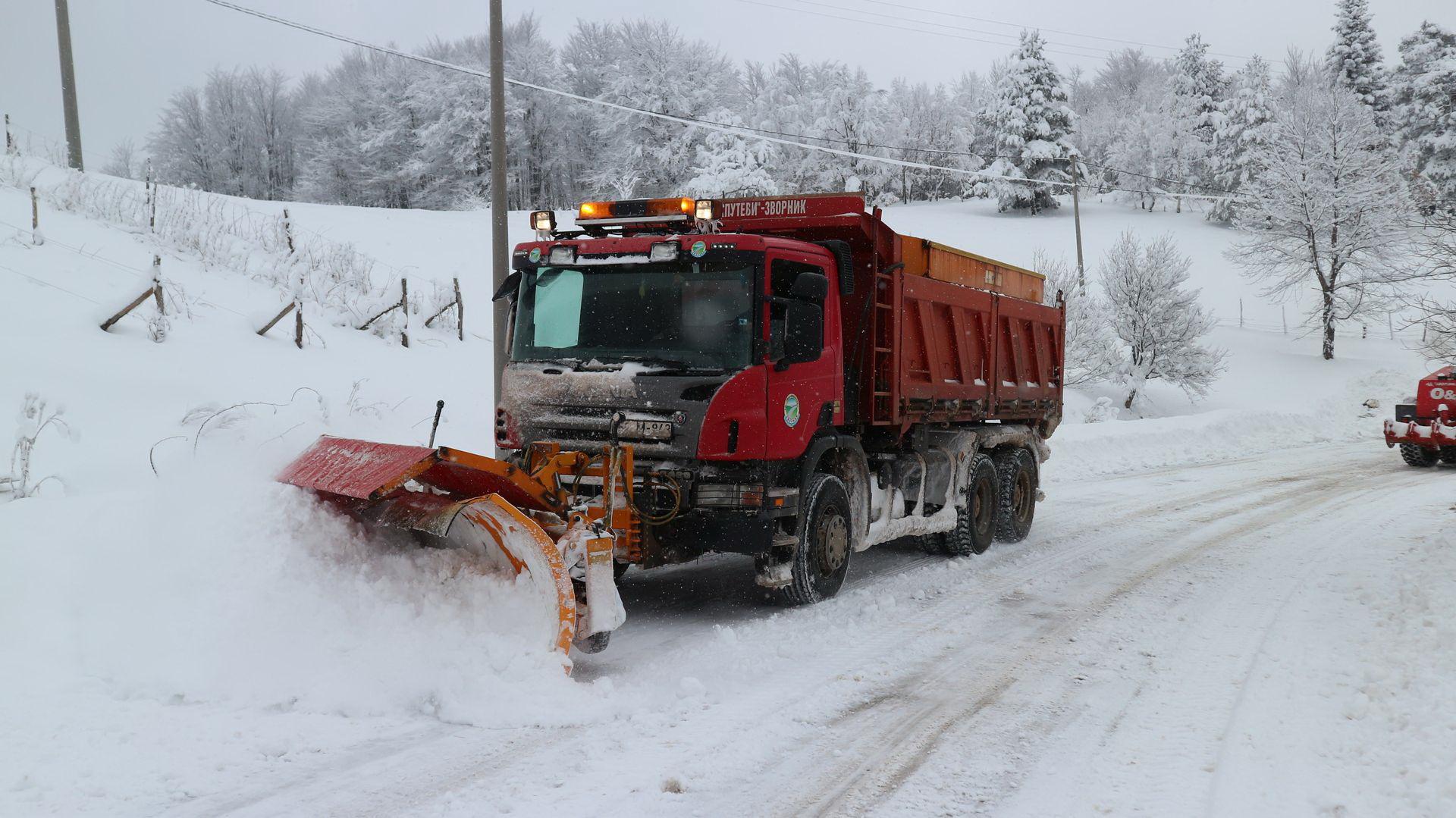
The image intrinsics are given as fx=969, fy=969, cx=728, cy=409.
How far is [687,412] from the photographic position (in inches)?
242

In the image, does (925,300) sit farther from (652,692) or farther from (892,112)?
(892,112)

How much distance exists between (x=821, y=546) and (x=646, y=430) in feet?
5.66

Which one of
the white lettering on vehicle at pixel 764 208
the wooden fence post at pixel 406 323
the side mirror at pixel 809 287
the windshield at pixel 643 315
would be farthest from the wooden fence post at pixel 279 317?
the side mirror at pixel 809 287

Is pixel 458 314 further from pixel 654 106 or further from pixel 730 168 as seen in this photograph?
pixel 654 106

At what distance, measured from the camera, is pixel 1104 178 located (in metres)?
→ 69.6

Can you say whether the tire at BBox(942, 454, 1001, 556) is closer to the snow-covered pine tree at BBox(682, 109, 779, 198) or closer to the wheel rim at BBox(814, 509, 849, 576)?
the wheel rim at BBox(814, 509, 849, 576)

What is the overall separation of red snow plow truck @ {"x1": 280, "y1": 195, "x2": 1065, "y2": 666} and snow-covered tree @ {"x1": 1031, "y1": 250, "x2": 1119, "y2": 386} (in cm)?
2389

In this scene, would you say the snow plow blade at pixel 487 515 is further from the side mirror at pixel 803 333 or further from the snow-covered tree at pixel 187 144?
the snow-covered tree at pixel 187 144

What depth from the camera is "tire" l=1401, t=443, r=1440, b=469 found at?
56.3 feet

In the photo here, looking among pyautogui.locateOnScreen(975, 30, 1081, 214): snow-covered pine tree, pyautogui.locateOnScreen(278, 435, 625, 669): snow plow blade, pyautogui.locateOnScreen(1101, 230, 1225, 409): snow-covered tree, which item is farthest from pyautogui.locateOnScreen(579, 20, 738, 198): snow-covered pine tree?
pyautogui.locateOnScreen(278, 435, 625, 669): snow plow blade

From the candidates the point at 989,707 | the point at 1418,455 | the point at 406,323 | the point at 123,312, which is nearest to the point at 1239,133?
the point at 1418,455

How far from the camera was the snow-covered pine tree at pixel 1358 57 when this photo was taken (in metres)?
58.4

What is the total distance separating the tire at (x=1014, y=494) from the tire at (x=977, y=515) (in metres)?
0.07

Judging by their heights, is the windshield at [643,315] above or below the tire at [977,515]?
above
